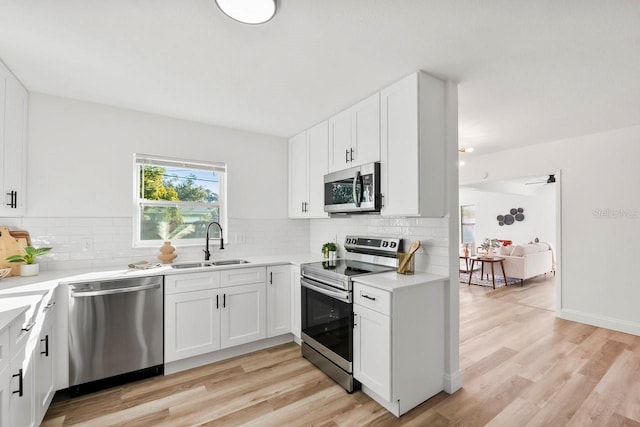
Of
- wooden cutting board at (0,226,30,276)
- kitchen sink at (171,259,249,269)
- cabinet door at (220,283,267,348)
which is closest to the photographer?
wooden cutting board at (0,226,30,276)

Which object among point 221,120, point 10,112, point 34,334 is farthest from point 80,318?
point 221,120

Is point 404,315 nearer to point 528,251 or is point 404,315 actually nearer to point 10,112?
point 10,112

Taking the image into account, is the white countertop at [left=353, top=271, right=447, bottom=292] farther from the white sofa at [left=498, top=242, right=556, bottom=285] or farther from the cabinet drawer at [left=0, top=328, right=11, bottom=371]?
the white sofa at [left=498, top=242, right=556, bottom=285]

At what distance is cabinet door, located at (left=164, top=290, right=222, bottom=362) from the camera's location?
2.64 meters

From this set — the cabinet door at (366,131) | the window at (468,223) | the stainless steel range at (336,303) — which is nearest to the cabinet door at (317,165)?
the cabinet door at (366,131)

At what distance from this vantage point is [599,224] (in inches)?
152

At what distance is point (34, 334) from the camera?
1.79 m

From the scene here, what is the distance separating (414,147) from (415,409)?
1.88 metres

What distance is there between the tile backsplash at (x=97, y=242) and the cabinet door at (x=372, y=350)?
1878 millimetres

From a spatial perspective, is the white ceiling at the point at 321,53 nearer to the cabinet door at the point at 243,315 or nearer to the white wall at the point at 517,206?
the cabinet door at the point at 243,315

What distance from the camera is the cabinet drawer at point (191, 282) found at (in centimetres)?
264

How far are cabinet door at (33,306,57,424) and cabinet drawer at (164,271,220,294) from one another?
Result: 30.1 inches

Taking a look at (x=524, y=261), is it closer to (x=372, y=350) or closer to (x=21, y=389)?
(x=372, y=350)

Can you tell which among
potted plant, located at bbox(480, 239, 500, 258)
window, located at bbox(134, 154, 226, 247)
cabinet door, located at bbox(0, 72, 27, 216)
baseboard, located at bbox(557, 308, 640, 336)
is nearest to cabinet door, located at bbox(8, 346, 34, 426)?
cabinet door, located at bbox(0, 72, 27, 216)
